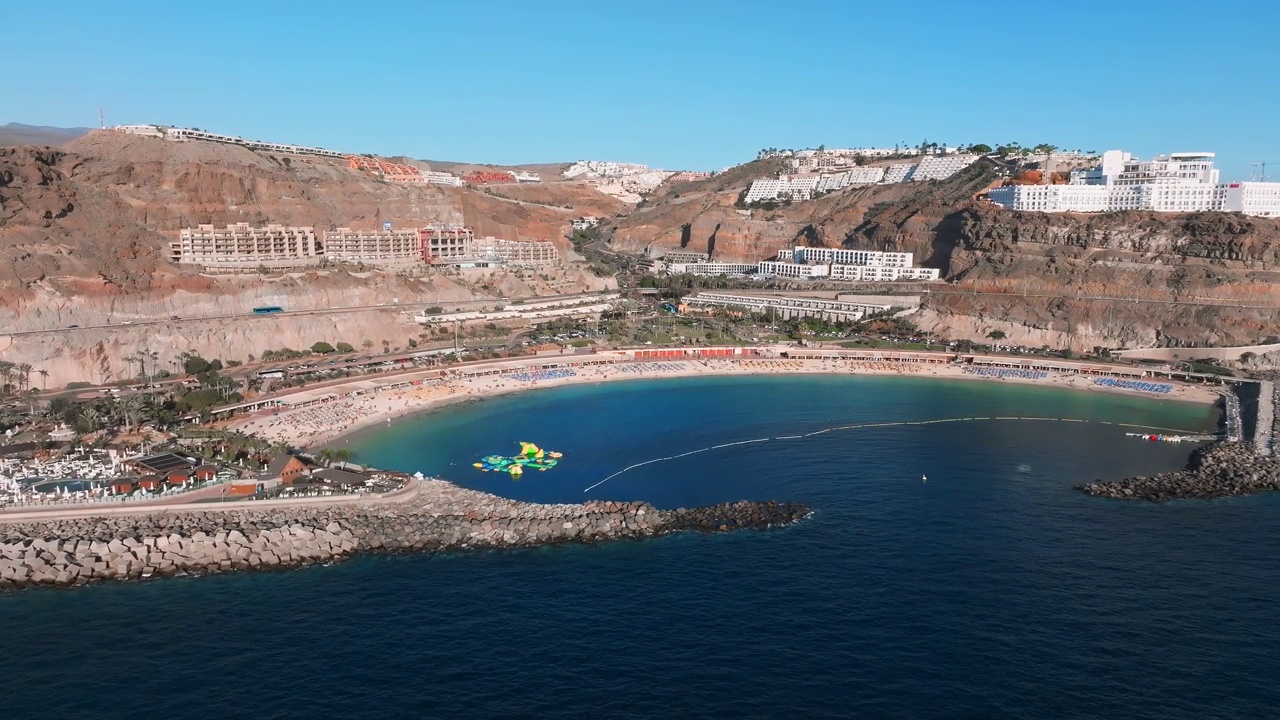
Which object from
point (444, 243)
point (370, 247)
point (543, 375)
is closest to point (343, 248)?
point (370, 247)

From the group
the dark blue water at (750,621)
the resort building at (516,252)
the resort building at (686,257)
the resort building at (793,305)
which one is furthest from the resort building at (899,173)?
the dark blue water at (750,621)

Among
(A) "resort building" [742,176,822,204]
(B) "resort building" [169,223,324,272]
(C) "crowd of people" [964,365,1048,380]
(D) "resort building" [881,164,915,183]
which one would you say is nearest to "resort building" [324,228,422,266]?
(B) "resort building" [169,223,324,272]

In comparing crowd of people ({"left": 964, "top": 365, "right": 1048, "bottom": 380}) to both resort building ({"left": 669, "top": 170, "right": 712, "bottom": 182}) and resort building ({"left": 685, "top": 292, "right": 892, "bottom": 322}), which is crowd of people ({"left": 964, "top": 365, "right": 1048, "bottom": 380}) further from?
resort building ({"left": 669, "top": 170, "right": 712, "bottom": 182})

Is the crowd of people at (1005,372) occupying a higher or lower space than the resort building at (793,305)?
lower

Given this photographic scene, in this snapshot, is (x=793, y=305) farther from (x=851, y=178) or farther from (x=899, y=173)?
(x=851, y=178)

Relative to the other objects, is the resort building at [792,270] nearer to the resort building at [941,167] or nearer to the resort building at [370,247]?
the resort building at [941,167]

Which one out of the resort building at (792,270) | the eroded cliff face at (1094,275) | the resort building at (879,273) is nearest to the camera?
the eroded cliff face at (1094,275)

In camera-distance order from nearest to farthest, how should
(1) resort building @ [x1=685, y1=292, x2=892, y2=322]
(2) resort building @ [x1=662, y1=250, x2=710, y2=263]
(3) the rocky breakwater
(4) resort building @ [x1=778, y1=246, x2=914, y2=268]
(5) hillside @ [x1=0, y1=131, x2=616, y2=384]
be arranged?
(3) the rocky breakwater → (5) hillside @ [x1=0, y1=131, x2=616, y2=384] → (1) resort building @ [x1=685, y1=292, x2=892, y2=322] → (4) resort building @ [x1=778, y1=246, x2=914, y2=268] → (2) resort building @ [x1=662, y1=250, x2=710, y2=263]

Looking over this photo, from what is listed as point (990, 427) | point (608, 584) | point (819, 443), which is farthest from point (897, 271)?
point (608, 584)
